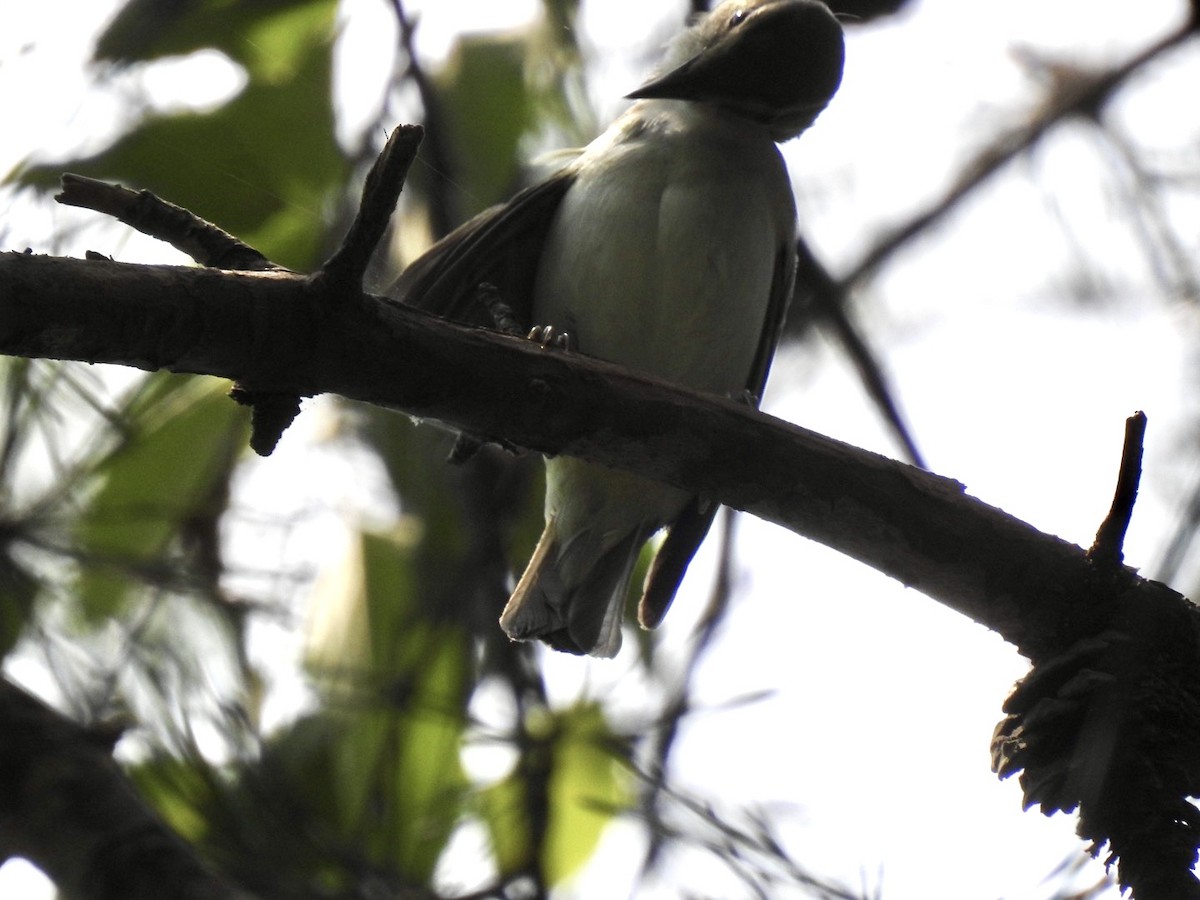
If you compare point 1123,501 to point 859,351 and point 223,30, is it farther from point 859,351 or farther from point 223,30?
point 223,30

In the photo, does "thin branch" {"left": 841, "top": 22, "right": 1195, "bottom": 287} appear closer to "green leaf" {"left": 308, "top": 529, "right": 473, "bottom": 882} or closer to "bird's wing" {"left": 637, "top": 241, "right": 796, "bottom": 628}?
"bird's wing" {"left": 637, "top": 241, "right": 796, "bottom": 628}

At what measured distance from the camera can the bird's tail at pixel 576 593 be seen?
350 centimetres

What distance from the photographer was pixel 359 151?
362cm

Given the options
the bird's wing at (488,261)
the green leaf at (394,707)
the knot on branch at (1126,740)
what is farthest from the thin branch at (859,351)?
the green leaf at (394,707)

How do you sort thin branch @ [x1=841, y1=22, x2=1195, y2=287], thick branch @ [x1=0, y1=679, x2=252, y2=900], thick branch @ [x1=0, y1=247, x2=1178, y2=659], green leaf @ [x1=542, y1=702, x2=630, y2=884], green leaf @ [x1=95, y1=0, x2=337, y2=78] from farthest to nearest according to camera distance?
thin branch @ [x1=841, y1=22, x2=1195, y2=287], green leaf @ [x1=542, y1=702, x2=630, y2=884], green leaf @ [x1=95, y1=0, x2=337, y2=78], thick branch @ [x1=0, y1=679, x2=252, y2=900], thick branch @ [x1=0, y1=247, x2=1178, y2=659]

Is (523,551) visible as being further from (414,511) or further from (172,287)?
(172,287)

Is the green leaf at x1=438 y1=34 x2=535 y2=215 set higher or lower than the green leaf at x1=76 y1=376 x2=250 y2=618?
higher

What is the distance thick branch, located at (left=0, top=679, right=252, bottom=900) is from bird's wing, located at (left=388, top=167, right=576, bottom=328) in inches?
46.3

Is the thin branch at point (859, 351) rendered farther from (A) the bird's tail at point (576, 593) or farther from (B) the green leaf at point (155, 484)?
(B) the green leaf at point (155, 484)

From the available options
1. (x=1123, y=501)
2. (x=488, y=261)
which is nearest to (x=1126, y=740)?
(x=1123, y=501)

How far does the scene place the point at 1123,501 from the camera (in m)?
2.27

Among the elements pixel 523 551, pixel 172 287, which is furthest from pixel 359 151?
pixel 172 287

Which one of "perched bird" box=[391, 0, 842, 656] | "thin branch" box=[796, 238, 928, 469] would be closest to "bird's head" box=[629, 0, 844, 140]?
"perched bird" box=[391, 0, 842, 656]

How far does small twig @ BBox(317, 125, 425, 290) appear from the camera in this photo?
184cm
